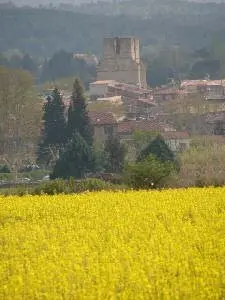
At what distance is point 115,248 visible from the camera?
1410 centimetres

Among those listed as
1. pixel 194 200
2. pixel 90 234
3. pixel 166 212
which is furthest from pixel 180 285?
pixel 194 200

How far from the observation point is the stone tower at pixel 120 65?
322 ft

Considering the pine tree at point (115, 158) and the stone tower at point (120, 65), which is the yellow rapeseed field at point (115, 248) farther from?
the stone tower at point (120, 65)

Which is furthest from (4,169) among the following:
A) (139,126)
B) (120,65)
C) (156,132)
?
(120,65)

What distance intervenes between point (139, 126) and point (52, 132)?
22.0 ft

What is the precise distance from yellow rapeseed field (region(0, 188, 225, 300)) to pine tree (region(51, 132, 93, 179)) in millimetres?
20289

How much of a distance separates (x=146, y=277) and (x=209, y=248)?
190 cm

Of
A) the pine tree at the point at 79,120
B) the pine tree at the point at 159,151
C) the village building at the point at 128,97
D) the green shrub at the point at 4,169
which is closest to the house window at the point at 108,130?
the pine tree at the point at 79,120

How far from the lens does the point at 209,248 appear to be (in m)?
13.7

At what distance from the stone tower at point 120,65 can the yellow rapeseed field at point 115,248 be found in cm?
7761

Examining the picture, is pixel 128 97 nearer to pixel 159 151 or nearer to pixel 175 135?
pixel 175 135

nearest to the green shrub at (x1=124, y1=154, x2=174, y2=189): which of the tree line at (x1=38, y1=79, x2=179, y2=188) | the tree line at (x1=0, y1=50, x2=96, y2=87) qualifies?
the tree line at (x1=38, y1=79, x2=179, y2=188)

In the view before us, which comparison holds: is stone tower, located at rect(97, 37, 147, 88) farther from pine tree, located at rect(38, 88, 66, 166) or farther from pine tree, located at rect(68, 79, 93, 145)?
pine tree, located at rect(68, 79, 93, 145)

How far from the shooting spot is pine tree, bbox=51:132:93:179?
41.2m
